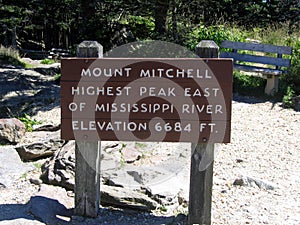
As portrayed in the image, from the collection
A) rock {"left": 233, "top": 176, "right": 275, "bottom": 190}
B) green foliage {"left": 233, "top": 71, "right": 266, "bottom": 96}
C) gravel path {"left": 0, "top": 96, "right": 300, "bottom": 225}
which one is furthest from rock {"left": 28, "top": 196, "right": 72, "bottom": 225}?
green foliage {"left": 233, "top": 71, "right": 266, "bottom": 96}

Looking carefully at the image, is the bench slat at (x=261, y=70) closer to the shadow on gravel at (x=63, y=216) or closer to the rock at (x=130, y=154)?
the rock at (x=130, y=154)

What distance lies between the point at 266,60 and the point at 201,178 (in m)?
7.37

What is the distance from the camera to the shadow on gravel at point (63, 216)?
362cm

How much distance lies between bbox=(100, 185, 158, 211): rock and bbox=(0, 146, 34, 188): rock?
3.75 feet

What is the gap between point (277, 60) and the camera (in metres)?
10.0

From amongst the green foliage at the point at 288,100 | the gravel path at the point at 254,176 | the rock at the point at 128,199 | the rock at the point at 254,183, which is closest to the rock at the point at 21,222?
the gravel path at the point at 254,176

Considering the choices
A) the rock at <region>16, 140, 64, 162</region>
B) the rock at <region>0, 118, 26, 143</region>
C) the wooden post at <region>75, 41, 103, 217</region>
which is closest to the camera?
the wooden post at <region>75, 41, 103, 217</region>

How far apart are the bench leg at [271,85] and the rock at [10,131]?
5761mm

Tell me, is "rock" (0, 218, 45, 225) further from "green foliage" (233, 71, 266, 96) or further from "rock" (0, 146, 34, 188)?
"green foliage" (233, 71, 266, 96)

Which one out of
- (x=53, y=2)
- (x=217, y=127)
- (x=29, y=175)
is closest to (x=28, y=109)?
(x=29, y=175)

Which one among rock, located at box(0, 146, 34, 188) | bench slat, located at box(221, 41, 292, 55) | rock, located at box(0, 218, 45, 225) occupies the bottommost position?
rock, located at box(0, 218, 45, 225)

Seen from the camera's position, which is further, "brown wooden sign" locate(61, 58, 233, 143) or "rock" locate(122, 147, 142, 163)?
"rock" locate(122, 147, 142, 163)

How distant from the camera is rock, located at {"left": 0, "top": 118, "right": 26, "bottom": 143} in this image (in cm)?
600

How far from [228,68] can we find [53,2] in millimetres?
17647
